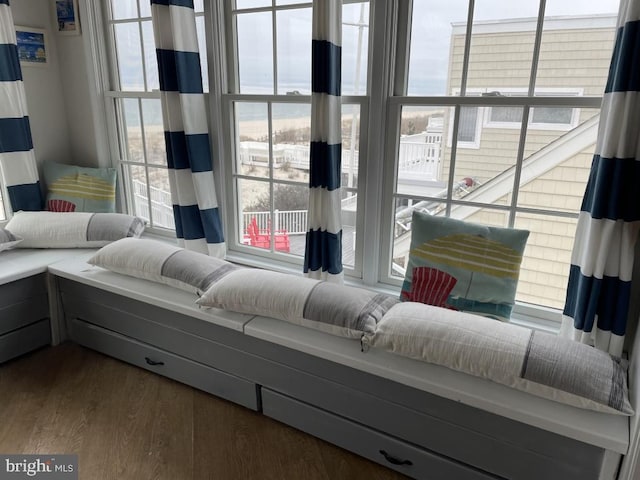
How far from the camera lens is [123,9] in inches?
103

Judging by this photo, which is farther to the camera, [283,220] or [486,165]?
[283,220]

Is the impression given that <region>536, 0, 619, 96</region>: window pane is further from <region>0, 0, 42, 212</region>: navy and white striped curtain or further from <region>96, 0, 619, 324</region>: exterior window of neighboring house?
<region>0, 0, 42, 212</region>: navy and white striped curtain

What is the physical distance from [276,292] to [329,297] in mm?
221

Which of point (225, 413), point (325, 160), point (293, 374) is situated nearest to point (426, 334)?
point (293, 374)

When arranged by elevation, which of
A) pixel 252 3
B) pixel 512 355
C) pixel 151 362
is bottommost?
pixel 151 362

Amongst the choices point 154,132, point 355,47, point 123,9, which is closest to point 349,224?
Result: point 355,47

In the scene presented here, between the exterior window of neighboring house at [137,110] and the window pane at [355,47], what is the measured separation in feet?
4.05

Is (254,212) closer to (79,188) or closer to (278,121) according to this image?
(278,121)

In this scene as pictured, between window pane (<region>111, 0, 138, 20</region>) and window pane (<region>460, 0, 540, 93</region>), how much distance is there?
1.90 meters

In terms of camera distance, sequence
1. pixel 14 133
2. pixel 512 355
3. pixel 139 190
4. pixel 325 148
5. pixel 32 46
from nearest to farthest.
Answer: pixel 512 355 < pixel 325 148 < pixel 14 133 < pixel 32 46 < pixel 139 190

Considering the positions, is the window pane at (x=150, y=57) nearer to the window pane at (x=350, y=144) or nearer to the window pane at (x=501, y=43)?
the window pane at (x=350, y=144)

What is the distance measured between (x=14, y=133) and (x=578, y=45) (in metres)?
2.88

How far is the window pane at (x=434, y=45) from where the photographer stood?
69.1 inches

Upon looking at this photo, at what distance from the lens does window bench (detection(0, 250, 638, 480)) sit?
1324 millimetres
